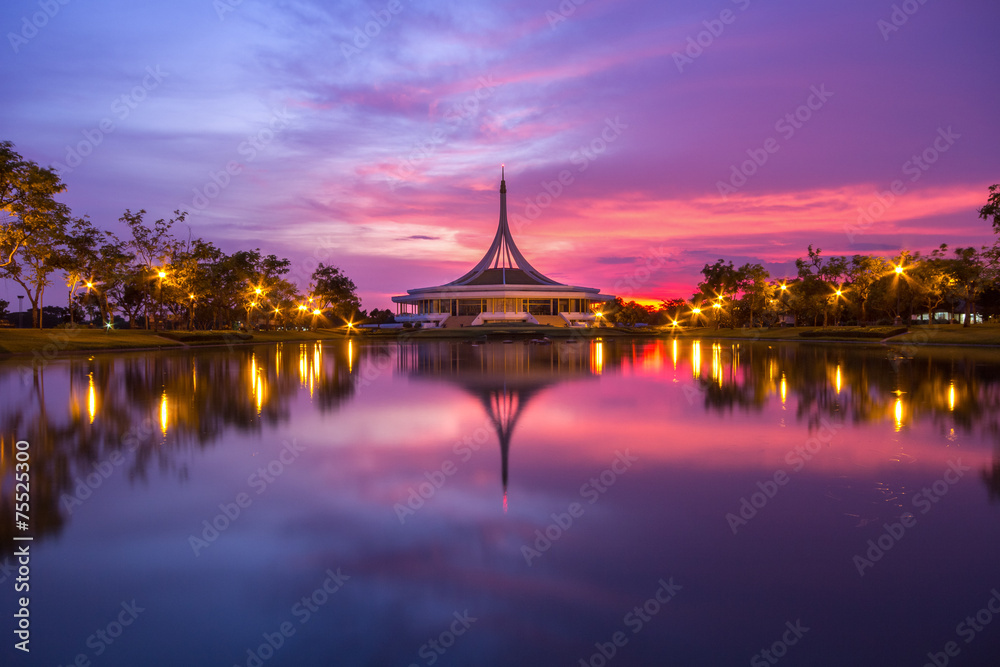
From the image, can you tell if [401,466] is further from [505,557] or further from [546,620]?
[546,620]

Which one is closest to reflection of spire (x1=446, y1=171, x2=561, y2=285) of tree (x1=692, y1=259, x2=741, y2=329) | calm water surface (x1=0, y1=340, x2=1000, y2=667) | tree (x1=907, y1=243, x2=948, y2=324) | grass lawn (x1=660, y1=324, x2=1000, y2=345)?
tree (x1=692, y1=259, x2=741, y2=329)

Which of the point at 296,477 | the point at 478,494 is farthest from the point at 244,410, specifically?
the point at 478,494

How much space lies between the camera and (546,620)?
385 centimetres

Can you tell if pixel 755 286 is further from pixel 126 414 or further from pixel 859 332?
pixel 126 414

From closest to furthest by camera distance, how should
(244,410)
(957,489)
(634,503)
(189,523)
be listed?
(189,523) → (634,503) → (957,489) → (244,410)

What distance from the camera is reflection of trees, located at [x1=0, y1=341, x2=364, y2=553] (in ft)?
23.5

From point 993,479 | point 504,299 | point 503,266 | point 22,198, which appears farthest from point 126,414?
point 503,266

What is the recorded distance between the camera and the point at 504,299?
94812mm

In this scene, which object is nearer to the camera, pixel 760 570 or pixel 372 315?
pixel 760 570

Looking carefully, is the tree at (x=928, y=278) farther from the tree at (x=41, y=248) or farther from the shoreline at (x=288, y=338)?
the tree at (x=41, y=248)

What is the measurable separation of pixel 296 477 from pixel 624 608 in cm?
442

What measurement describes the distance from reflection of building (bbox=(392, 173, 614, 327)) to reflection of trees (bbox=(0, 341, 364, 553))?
237 ft

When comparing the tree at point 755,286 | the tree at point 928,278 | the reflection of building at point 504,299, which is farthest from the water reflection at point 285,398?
the reflection of building at point 504,299

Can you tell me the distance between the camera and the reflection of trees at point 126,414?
7.16 m
